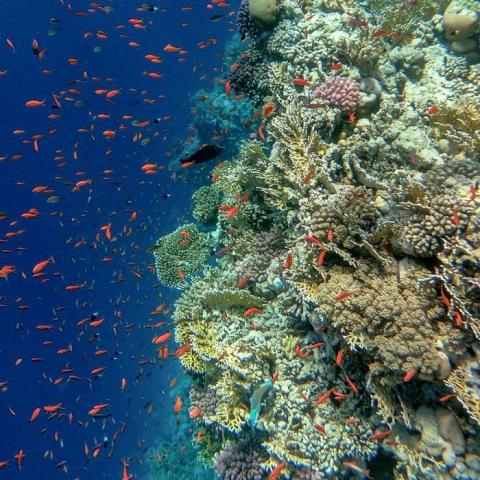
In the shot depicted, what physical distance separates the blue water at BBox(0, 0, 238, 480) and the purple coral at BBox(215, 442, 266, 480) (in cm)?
1014

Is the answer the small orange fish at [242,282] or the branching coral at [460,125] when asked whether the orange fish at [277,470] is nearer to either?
the small orange fish at [242,282]

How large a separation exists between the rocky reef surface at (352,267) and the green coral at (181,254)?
5.25ft

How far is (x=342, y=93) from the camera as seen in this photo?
587 centimetres

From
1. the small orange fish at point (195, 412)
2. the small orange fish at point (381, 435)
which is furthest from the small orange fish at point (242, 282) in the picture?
the small orange fish at point (381, 435)

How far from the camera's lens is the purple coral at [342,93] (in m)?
5.86

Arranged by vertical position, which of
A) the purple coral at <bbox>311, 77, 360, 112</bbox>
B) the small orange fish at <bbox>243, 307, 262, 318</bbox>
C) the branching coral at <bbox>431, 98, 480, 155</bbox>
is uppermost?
the branching coral at <bbox>431, 98, 480, 155</bbox>

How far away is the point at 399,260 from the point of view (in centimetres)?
423

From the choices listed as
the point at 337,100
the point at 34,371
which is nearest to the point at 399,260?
the point at 337,100

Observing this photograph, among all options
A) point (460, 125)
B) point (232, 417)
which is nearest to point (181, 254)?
point (232, 417)

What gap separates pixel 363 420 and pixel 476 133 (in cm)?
397

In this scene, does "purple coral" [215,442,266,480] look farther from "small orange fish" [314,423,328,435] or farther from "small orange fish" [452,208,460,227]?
"small orange fish" [452,208,460,227]

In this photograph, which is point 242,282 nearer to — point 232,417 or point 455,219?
point 232,417

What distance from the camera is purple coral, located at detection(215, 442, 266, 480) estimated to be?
5.41 m

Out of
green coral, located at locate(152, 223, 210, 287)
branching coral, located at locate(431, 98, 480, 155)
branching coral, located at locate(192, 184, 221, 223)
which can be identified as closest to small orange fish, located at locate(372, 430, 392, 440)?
branching coral, located at locate(431, 98, 480, 155)
